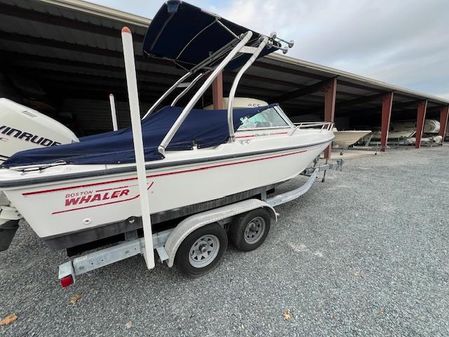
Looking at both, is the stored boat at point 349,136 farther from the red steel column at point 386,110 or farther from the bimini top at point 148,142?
the bimini top at point 148,142

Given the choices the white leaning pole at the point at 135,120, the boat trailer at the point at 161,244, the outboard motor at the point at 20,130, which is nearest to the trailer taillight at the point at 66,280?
the boat trailer at the point at 161,244

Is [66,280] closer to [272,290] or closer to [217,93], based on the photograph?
[272,290]

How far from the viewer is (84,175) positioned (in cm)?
159

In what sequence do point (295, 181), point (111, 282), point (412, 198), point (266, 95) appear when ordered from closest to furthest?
point (111, 282), point (412, 198), point (295, 181), point (266, 95)

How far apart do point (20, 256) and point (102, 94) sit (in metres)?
9.48

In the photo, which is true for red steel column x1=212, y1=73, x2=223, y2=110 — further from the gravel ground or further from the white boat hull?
the gravel ground

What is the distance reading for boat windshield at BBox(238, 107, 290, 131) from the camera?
2.66 m

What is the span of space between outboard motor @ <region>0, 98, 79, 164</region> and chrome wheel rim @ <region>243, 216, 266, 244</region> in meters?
2.48

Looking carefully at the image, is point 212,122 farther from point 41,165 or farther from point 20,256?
point 20,256

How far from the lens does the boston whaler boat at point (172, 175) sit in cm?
158

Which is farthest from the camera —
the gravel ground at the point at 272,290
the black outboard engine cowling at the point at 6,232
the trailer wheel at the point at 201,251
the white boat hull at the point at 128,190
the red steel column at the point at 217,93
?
the red steel column at the point at 217,93

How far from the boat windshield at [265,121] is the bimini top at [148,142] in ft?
0.32

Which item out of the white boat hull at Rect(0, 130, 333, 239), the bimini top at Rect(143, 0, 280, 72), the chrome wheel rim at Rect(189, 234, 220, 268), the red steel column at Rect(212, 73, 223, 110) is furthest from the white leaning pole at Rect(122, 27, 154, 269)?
the red steel column at Rect(212, 73, 223, 110)

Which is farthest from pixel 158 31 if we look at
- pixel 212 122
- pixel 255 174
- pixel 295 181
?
pixel 295 181
